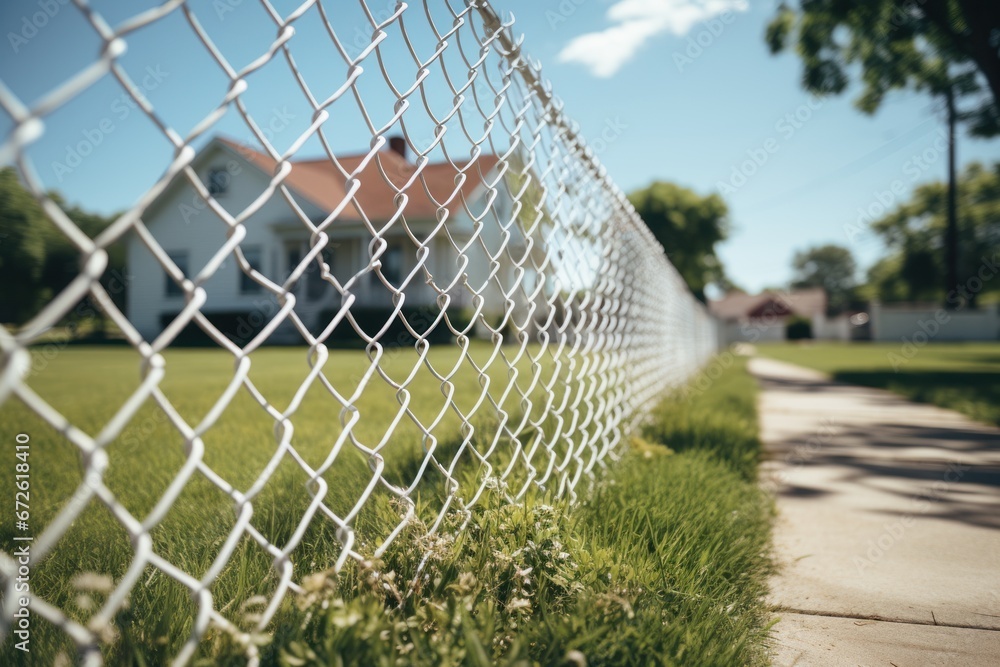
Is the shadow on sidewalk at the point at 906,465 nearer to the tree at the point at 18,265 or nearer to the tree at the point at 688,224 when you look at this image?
the tree at the point at 18,265

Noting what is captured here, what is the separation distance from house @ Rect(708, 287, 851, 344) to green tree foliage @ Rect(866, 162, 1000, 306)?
6.43 metres

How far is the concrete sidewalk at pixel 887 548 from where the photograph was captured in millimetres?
1610

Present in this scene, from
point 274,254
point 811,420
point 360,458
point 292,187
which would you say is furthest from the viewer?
point 274,254

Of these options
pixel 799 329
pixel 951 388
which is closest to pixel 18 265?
A: pixel 951 388

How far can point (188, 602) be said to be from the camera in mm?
1311

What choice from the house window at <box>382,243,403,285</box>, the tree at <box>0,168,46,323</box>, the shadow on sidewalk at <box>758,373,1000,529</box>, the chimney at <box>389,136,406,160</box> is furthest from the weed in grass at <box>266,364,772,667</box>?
Answer: the chimney at <box>389,136,406,160</box>

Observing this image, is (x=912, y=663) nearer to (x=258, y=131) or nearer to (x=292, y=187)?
(x=258, y=131)

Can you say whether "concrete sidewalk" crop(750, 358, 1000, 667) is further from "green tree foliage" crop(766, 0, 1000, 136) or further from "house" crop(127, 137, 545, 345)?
"house" crop(127, 137, 545, 345)

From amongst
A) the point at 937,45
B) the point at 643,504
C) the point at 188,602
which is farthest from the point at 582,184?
the point at 937,45

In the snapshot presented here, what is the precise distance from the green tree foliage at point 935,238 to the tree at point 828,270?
36322mm

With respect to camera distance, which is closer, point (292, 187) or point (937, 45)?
point (937, 45)

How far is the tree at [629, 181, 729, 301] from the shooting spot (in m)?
43.3

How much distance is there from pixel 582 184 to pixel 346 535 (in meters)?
2.15

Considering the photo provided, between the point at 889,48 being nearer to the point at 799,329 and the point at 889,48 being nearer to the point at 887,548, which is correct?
the point at 887,548
